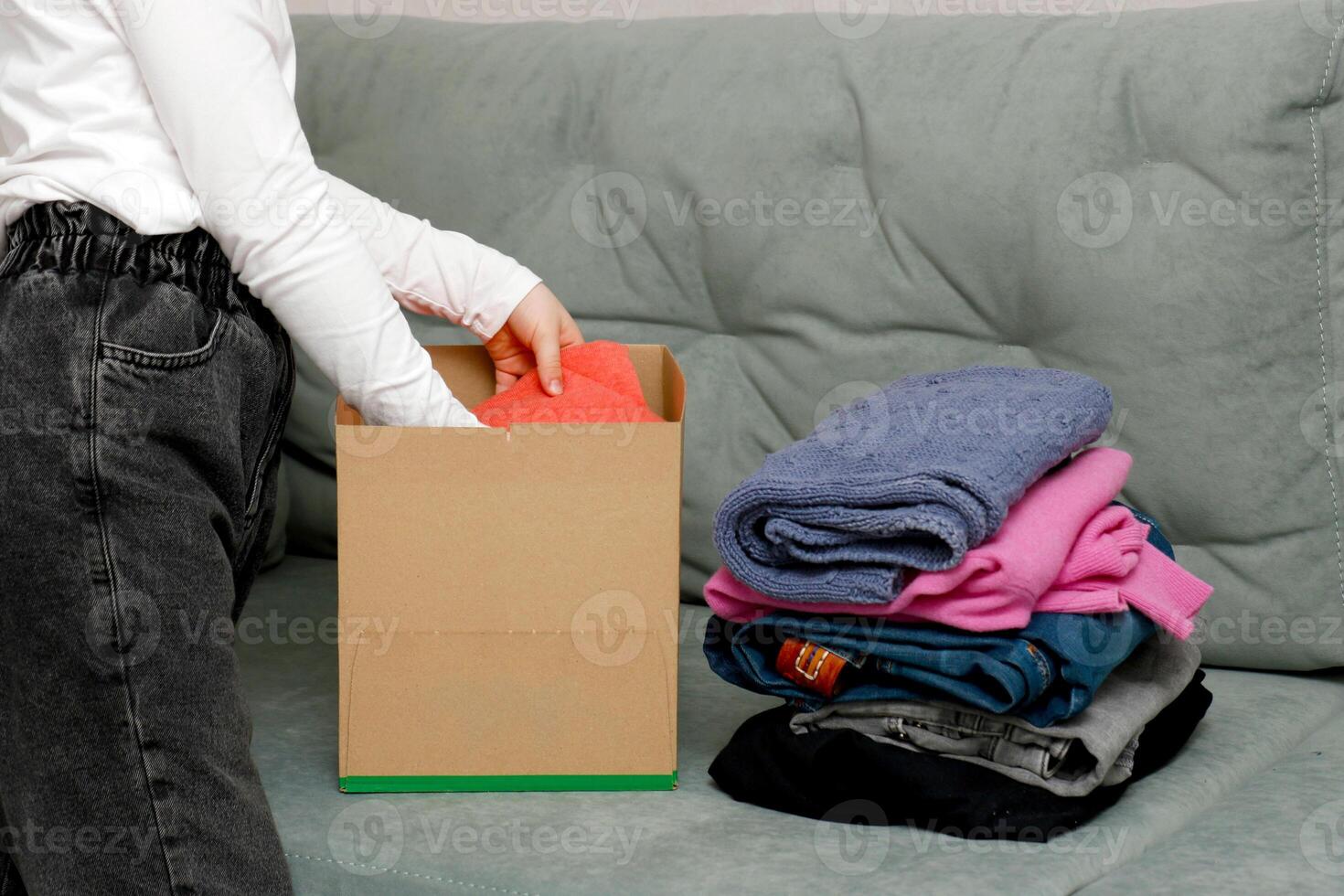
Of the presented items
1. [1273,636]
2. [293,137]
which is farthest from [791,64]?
[1273,636]

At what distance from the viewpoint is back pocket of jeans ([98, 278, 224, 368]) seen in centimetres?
86

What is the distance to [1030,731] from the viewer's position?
889mm

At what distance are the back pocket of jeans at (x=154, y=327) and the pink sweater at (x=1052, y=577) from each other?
0.40 metres

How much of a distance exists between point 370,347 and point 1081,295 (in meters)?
0.66

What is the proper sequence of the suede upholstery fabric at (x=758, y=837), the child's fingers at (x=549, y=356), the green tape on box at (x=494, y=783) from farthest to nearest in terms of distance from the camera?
the child's fingers at (x=549, y=356) → the green tape on box at (x=494, y=783) → the suede upholstery fabric at (x=758, y=837)

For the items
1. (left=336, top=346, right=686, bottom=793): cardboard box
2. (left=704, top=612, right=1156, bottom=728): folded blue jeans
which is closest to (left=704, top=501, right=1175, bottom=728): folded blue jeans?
(left=704, top=612, right=1156, bottom=728): folded blue jeans

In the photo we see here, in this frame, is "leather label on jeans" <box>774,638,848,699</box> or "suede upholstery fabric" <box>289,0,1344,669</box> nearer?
"leather label on jeans" <box>774,638,848,699</box>

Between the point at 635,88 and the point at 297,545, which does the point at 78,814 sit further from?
the point at 635,88

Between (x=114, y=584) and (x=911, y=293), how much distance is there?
0.78 meters

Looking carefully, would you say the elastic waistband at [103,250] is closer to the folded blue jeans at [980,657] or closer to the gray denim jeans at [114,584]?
the gray denim jeans at [114,584]

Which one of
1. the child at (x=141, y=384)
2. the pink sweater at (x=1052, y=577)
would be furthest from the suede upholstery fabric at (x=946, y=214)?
the child at (x=141, y=384)

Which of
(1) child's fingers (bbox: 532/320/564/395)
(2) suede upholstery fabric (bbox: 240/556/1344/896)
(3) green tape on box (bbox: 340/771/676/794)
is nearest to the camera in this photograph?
(2) suede upholstery fabric (bbox: 240/556/1344/896)

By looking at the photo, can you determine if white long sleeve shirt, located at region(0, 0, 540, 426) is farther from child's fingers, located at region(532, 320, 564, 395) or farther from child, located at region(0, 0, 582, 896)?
child's fingers, located at region(532, 320, 564, 395)

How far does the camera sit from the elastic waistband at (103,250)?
0.88 metres
